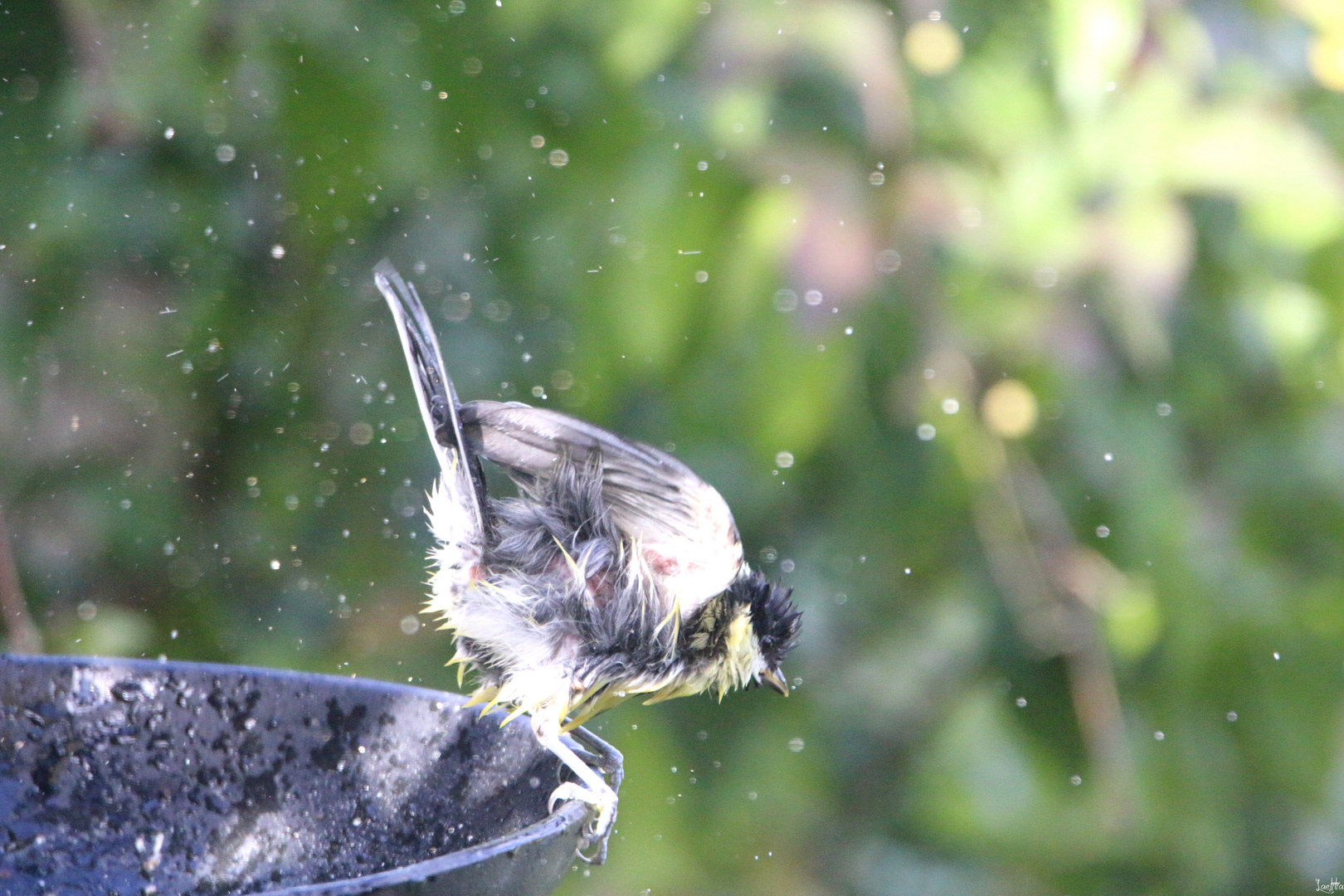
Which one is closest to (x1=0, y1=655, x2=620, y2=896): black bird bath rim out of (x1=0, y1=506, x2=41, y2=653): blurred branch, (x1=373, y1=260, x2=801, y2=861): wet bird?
(x1=373, y1=260, x2=801, y2=861): wet bird

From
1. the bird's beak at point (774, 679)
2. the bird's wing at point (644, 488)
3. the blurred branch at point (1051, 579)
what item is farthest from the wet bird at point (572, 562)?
the blurred branch at point (1051, 579)

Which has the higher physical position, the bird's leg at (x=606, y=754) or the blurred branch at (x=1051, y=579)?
the bird's leg at (x=606, y=754)

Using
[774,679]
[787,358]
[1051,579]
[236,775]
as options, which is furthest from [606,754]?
[1051,579]

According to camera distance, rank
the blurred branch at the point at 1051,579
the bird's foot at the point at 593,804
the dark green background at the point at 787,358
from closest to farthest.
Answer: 1. the bird's foot at the point at 593,804
2. the dark green background at the point at 787,358
3. the blurred branch at the point at 1051,579

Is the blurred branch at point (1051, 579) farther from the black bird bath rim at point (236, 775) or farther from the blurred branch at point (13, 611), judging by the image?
the blurred branch at point (13, 611)

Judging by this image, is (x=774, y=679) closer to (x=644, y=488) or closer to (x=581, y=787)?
(x=644, y=488)
